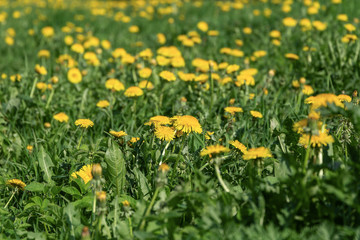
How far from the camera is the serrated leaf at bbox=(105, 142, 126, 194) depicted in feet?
6.43

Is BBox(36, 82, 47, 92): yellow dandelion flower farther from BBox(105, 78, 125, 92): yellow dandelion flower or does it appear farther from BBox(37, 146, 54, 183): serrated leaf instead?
BBox(37, 146, 54, 183): serrated leaf

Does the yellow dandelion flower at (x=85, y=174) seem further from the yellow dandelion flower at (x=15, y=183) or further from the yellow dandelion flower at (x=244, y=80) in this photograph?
the yellow dandelion flower at (x=244, y=80)

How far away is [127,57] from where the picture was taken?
11.5ft

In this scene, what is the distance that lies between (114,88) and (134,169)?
1.29 m

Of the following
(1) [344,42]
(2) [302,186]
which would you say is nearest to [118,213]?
(2) [302,186]

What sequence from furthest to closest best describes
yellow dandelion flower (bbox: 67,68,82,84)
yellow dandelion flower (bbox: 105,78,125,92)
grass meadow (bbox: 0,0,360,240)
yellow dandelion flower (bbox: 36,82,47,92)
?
yellow dandelion flower (bbox: 67,68,82,84) < yellow dandelion flower (bbox: 36,82,47,92) < yellow dandelion flower (bbox: 105,78,125,92) < grass meadow (bbox: 0,0,360,240)

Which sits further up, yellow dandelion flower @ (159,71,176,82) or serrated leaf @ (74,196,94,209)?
yellow dandelion flower @ (159,71,176,82)

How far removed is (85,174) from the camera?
6.62ft

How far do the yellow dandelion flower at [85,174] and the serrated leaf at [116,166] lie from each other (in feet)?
0.35

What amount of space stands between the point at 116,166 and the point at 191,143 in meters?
0.52

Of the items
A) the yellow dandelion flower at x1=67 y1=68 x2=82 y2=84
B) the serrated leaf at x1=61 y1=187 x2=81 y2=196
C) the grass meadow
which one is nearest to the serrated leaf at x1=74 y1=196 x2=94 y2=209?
the grass meadow

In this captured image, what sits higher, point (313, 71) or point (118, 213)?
point (313, 71)

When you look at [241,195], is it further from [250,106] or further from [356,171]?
[250,106]

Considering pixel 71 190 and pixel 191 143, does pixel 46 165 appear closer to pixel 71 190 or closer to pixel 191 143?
pixel 71 190
